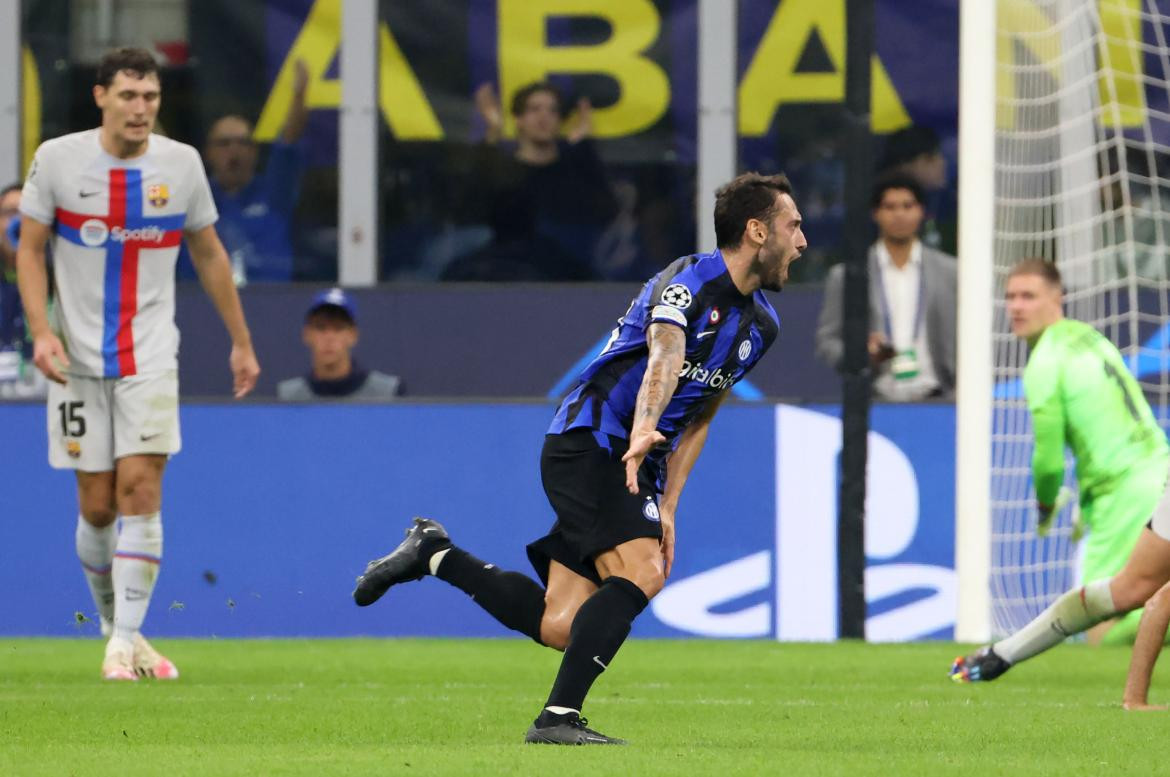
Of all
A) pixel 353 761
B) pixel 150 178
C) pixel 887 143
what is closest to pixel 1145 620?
pixel 353 761

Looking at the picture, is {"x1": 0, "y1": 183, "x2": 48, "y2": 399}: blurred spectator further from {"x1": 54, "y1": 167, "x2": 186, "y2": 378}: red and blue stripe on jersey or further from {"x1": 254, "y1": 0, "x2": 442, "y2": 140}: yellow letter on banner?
{"x1": 54, "y1": 167, "x2": 186, "y2": 378}: red and blue stripe on jersey

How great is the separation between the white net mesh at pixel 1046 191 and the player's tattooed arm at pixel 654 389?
210 inches

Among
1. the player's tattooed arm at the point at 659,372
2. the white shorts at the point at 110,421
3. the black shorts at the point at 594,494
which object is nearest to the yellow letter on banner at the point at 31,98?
the white shorts at the point at 110,421

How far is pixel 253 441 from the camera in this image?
38.0 ft

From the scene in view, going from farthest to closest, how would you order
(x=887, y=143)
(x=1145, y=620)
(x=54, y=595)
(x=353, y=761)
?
(x=887, y=143), (x=54, y=595), (x=1145, y=620), (x=353, y=761)

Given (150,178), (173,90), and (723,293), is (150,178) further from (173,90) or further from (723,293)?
(173,90)

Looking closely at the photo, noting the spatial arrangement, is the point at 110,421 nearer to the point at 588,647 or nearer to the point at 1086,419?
the point at 588,647

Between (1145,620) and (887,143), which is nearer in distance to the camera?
(1145,620)

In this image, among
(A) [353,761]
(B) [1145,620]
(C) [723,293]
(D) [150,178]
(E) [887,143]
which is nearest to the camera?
(A) [353,761]

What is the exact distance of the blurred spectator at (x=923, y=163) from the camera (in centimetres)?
1502

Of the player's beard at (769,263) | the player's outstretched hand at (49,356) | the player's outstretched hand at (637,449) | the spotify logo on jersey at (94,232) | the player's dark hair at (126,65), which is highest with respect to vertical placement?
the player's dark hair at (126,65)

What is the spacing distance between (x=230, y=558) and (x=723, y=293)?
17.9 ft

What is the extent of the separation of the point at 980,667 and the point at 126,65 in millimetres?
3869

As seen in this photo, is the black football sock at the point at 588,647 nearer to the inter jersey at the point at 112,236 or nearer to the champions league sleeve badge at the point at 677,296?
the champions league sleeve badge at the point at 677,296
